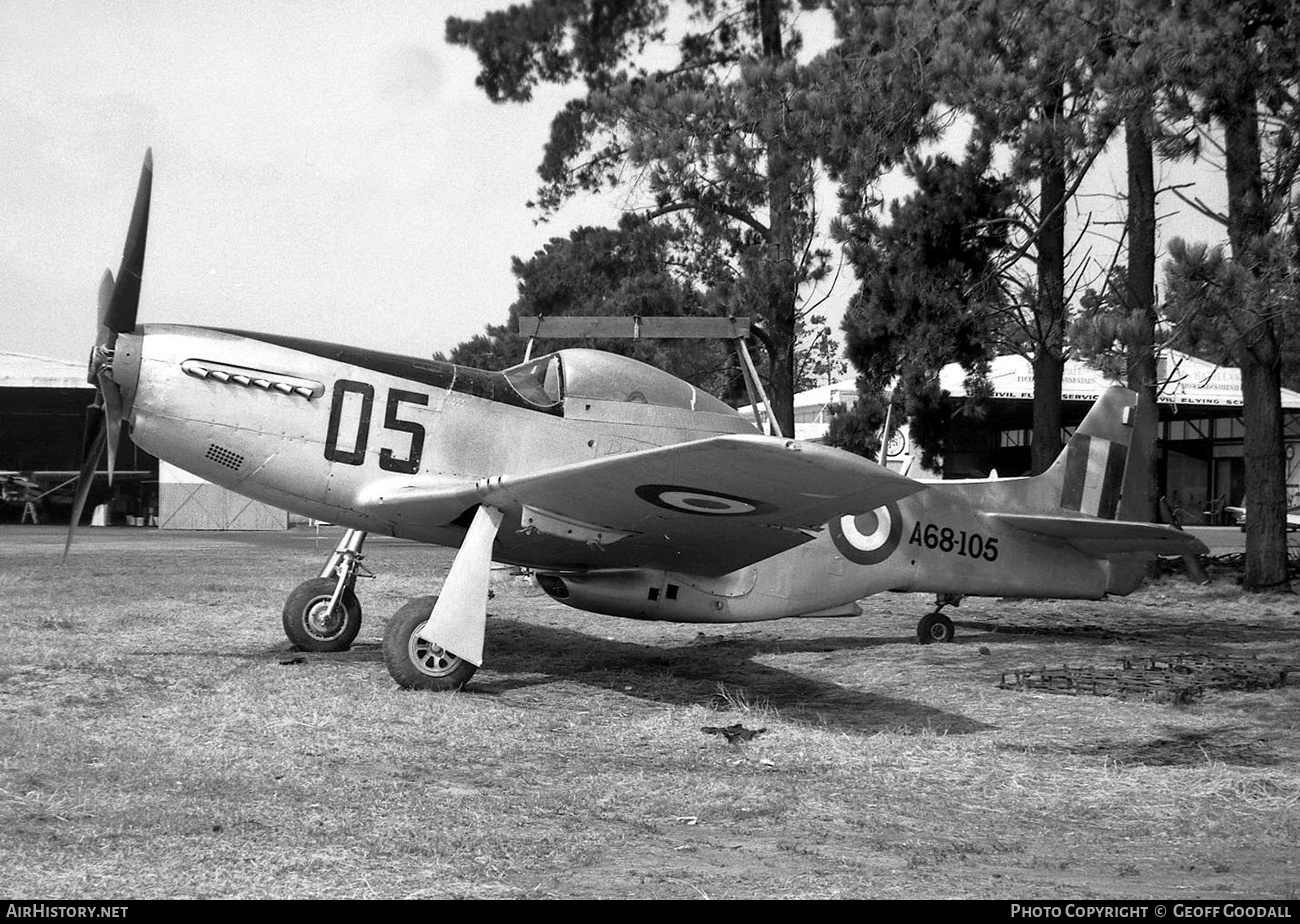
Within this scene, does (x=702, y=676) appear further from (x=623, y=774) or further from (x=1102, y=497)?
(x=1102, y=497)

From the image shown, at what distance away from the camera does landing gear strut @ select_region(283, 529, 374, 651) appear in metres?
8.26

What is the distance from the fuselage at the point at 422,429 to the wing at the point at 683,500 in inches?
4.9

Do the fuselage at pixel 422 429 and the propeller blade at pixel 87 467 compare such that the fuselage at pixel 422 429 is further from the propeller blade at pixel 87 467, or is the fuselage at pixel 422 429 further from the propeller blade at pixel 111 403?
the propeller blade at pixel 87 467

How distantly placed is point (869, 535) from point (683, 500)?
301cm

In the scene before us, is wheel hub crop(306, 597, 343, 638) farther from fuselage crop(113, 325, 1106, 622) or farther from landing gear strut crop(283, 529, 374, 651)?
fuselage crop(113, 325, 1106, 622)

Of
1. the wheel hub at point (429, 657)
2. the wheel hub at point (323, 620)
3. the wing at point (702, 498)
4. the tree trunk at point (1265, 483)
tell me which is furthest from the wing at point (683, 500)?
the tree trunk at point (1265, 483)

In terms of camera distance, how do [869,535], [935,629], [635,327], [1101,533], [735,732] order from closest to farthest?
[735,732] < [869,535] < [1101,533] < [935,629] < [635,327]

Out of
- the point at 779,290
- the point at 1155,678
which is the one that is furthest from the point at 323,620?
the point at 779,290

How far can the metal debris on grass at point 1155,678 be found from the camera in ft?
24.1

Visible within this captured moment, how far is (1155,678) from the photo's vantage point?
25.8 feet

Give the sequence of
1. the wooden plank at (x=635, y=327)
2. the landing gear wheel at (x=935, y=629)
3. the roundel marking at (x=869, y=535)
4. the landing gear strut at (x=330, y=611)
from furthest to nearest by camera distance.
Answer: the wooden plank at (x=635, y=327) < the landing gear wheel at (x=935, y=629) < the roundel marking at (x=869, y=535) < the landing gear strut at (x=330, y=611)

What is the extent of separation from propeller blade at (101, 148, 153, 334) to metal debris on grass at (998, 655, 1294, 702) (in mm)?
5835

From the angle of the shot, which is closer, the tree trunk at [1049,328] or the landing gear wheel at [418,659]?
the landing gear wheel at [418,659]
